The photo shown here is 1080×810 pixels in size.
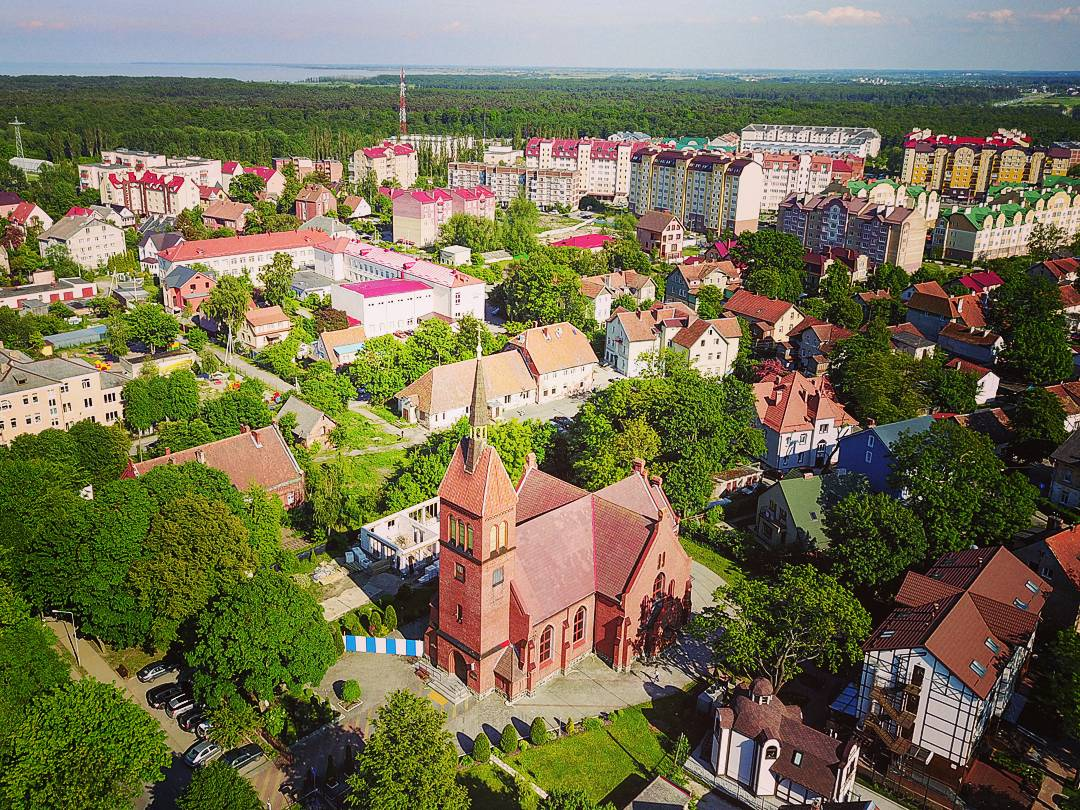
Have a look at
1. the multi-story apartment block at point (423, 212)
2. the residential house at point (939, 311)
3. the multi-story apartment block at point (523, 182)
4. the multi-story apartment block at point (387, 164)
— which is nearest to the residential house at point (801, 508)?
the residential house at point (939, 311)

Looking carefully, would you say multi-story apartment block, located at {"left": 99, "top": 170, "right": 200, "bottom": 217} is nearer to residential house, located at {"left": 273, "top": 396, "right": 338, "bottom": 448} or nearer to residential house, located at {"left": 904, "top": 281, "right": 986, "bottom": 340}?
residential house, located at {"left": 273, "top": 396, "right": 338, "bottom": 448}

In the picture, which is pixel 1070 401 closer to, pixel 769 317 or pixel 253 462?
pixel 769 317

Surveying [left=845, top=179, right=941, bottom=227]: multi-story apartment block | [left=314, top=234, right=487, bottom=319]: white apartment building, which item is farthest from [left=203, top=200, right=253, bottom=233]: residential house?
[left=845, top=179, right=941, bottom=227]: multi-story apartment block

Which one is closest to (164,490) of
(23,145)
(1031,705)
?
(1031,705)

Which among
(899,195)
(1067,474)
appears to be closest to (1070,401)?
(1067,474)

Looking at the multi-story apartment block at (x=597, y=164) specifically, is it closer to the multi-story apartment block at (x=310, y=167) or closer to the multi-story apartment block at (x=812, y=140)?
the multi-story apartment block at (x=310, y=167)
